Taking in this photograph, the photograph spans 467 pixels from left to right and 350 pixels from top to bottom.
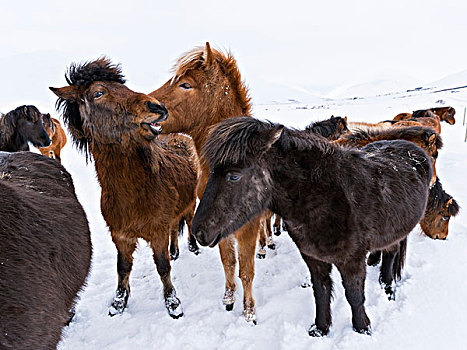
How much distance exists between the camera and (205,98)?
2996 mm

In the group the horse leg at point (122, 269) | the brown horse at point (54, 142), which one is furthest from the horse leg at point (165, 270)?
the brown horse at point (54, 142)

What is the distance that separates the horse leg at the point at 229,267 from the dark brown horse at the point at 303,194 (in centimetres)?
96

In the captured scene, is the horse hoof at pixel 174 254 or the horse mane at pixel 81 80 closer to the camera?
the horse mane at pixel 81 80

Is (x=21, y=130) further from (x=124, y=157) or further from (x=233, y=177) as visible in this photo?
(x=233, y=177)

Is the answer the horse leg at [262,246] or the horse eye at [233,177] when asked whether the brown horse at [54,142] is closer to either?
the horse leg at [262,246]

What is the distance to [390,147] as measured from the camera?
3.53 metres

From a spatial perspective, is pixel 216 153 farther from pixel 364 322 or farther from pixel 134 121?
pixel 364 322

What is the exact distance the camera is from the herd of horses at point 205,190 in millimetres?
1979

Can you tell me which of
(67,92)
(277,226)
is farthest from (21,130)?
(277,226)

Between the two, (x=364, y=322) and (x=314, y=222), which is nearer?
(x=314, y=222)

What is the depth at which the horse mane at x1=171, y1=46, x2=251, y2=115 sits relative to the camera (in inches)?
117

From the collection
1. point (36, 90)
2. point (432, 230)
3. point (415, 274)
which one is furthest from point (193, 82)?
point (36, 90)

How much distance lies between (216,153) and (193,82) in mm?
972

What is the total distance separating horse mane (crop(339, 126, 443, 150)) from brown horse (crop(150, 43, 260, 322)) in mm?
2306
